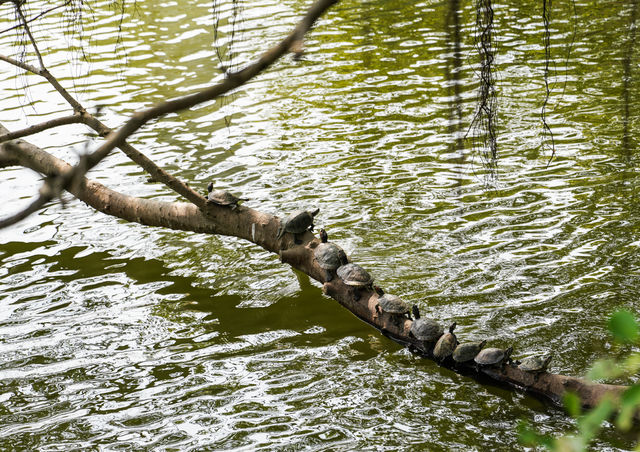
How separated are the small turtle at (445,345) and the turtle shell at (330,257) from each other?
2.93 ft

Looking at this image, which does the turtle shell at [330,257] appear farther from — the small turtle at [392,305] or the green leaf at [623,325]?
the green leaf at [623,325]

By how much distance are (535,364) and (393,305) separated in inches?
36.4

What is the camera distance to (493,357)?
3869 mm

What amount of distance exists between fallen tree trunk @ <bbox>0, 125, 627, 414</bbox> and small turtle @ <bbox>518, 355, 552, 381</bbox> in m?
0.03

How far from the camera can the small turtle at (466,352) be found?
3980 millimetres

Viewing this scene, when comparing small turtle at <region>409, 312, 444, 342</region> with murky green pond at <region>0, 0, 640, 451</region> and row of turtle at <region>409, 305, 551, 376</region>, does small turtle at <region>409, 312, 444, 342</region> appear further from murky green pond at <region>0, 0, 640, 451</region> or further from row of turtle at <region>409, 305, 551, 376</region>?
murky green pond at <region>0, 0, 640, 451</region>

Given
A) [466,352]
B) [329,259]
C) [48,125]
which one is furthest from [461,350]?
[48,125]

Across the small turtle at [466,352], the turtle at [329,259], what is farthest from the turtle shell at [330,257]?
the small turtle at [466,352]

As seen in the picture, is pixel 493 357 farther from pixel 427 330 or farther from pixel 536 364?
pixel 427 330

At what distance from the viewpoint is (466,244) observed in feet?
17.9

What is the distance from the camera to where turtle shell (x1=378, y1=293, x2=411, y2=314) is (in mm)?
4324

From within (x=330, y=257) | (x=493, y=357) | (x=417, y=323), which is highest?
(x=330, y=257)

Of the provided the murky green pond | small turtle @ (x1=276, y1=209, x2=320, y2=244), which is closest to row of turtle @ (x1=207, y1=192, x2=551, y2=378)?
small turtle @ (x1=276, y1=209, x2=320, y2=244)

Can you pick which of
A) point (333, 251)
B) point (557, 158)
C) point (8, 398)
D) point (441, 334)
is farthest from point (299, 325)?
point (557, 158)
